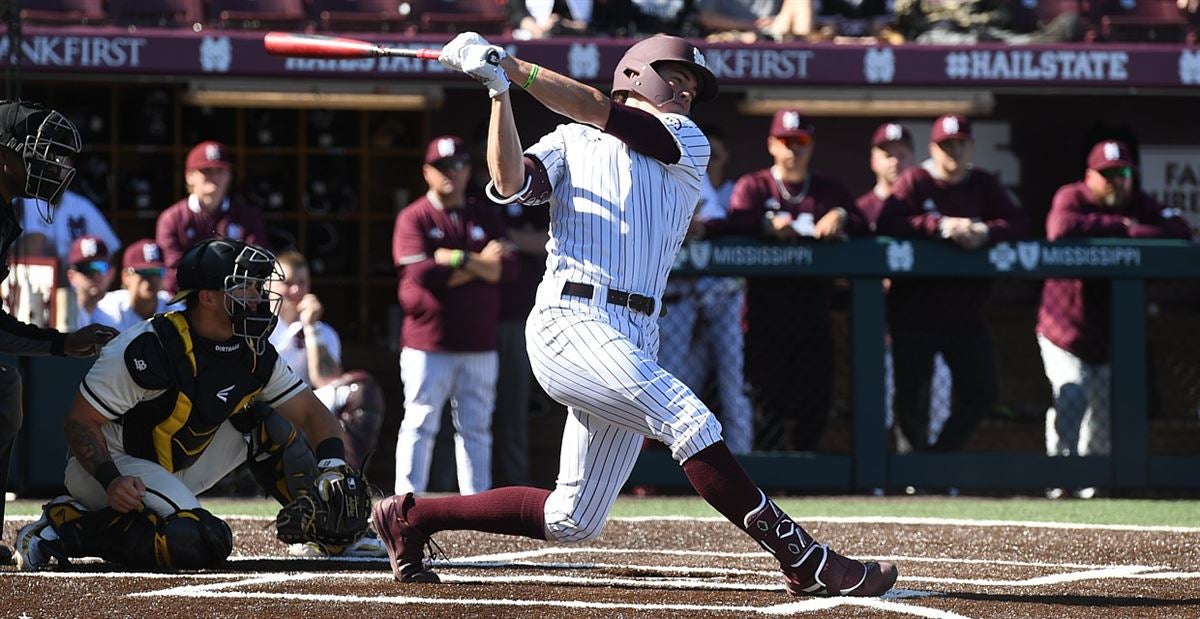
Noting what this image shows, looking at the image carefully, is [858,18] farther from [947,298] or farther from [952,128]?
[947,298]

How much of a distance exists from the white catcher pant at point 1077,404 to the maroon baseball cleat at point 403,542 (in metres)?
4.25

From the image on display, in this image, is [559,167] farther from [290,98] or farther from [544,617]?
[290,98]

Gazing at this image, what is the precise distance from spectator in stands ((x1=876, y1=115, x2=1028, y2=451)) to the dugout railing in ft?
0.26

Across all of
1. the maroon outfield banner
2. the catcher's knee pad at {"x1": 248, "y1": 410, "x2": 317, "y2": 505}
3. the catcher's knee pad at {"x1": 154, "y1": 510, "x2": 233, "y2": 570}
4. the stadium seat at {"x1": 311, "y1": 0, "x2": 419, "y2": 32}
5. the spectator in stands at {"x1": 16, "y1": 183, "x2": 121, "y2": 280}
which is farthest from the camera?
the stadium seat at {"x1": 311, "y1": 0, "x2": 419, "y2": 32}

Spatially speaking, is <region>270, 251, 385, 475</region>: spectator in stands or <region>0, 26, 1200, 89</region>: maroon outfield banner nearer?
<region>270, 251, 385, 475</region>: spectator in stands

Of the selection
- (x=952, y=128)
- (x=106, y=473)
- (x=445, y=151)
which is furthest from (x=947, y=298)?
(x=106, y=473)

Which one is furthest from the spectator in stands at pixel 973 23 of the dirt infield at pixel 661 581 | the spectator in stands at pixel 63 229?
the spectator in stands at pixel 63 229

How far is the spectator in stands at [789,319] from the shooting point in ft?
25.3

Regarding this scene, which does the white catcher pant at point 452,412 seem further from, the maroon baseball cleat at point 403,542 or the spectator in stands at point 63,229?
the maroon baseball cleat at point 403,542

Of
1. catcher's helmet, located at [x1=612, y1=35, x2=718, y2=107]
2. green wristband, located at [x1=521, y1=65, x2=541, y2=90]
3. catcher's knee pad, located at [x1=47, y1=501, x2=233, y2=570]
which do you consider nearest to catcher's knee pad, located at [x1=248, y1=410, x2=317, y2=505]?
catcher's knee pad, located at [x1=47, y1=501, x2=233, y2=570]

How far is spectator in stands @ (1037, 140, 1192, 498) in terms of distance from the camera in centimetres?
786

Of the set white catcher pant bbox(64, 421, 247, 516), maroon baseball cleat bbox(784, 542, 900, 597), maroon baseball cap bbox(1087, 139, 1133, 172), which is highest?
maroon baseball cap bbox(1087, 139, 1133, 172)

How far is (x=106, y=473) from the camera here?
4688 mm

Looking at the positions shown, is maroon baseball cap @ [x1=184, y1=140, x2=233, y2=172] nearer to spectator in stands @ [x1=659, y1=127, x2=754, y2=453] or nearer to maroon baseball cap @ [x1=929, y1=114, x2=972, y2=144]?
spectator in stands @ [x1=659, y1=127, x2=754, y2=453]
